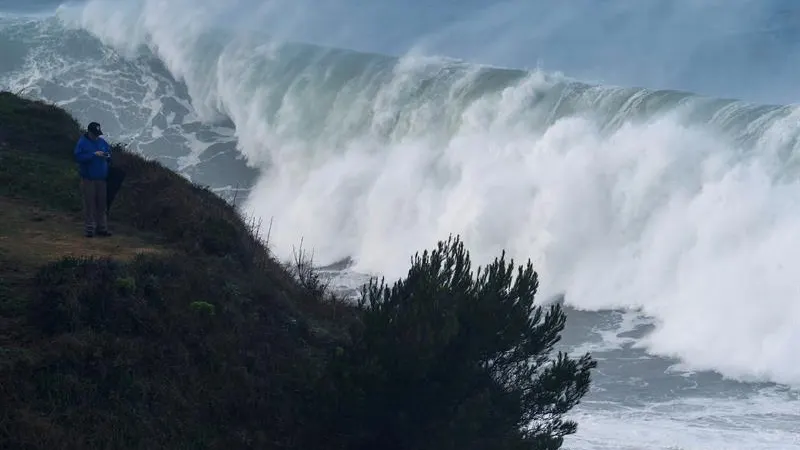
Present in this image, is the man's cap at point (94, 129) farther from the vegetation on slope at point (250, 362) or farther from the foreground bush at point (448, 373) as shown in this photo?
the foreground bush at point (448, 373)

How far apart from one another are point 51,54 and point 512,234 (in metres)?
25.9

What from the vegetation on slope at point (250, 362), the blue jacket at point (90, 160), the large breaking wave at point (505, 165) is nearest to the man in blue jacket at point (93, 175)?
the blue jacket at point (90, 160)

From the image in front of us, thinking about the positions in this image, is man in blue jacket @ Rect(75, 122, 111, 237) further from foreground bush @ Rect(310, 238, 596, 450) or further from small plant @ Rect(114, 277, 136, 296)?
foreground bush @ Rect(310, 238, 596, 450)

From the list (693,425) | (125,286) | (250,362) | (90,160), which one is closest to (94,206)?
A: (90,160)

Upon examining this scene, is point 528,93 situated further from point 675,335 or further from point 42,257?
point 42,257

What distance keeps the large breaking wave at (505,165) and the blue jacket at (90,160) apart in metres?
12.7

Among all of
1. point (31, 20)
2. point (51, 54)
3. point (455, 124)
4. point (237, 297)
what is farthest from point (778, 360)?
point (31, 20)

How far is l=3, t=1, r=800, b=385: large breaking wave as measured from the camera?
78.5 ft

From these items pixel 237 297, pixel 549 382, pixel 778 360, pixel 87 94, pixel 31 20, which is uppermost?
pixel 31 20

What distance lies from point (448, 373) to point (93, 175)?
5.05 meters

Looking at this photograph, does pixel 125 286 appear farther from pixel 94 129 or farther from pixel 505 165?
pixel 505 165

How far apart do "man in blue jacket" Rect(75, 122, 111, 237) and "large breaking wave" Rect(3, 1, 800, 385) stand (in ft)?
41.3

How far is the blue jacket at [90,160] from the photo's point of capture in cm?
1130

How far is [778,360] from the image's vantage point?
760 inches
